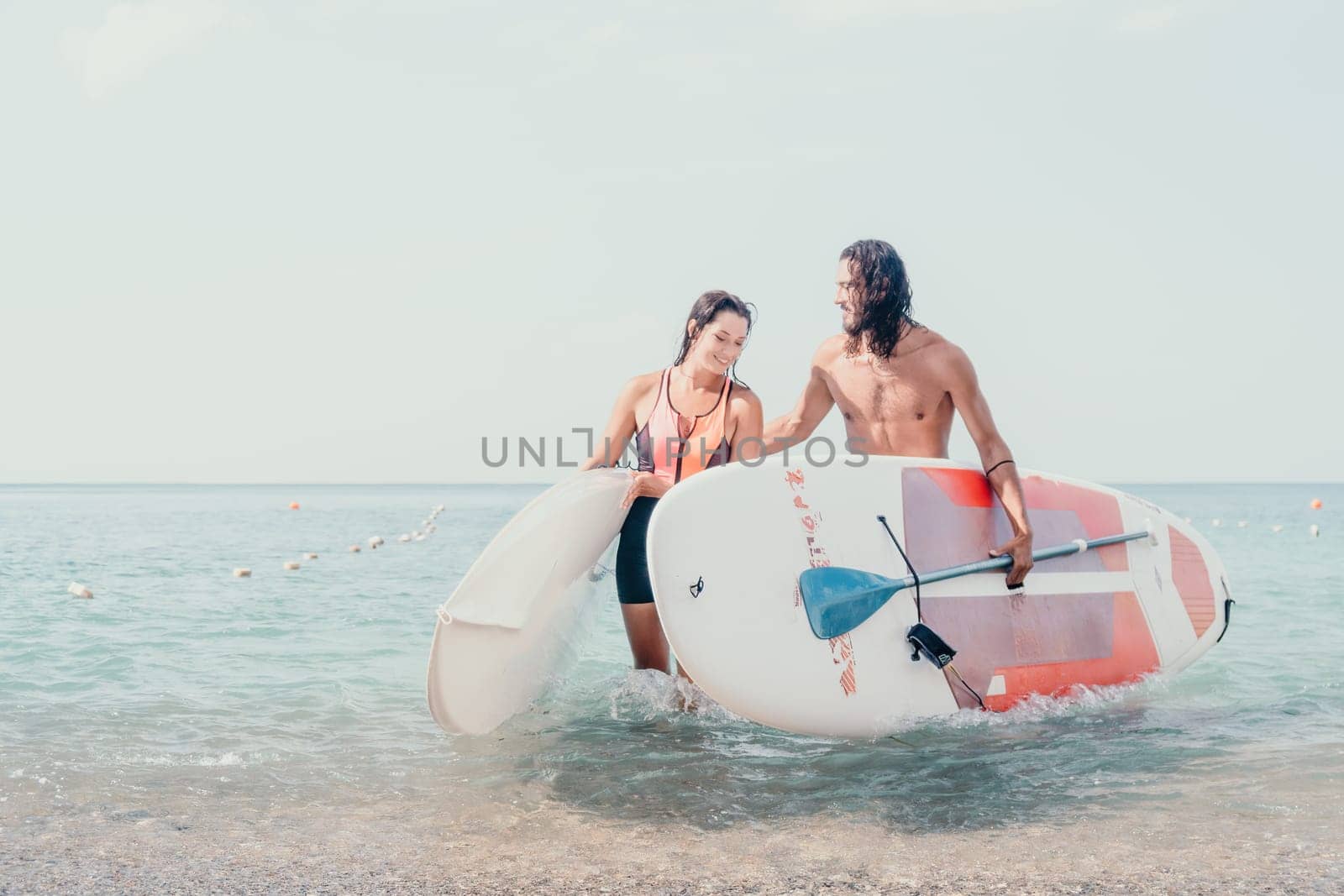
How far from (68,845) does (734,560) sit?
188cm

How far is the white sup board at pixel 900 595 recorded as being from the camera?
3195 mm

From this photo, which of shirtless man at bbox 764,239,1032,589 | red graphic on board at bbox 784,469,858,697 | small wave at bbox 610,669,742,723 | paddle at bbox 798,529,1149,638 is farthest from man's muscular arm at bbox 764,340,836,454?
small wave at bbox 610,669,742,723

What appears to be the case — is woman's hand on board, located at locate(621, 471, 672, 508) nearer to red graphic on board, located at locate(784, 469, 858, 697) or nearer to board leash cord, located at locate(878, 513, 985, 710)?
red graphic on board, located at locate(784, 469, 858, 697)

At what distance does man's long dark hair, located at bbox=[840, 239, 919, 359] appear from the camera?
12.4ft

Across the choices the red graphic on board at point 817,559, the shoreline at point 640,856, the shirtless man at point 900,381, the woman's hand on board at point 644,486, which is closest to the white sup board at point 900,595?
the red graphic on board at point 817,559

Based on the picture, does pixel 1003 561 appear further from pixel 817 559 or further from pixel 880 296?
pixel 880 296

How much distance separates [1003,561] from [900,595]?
47cm

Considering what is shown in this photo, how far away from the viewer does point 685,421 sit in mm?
3564

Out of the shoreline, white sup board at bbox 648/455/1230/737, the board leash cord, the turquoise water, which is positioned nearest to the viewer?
the shoreline

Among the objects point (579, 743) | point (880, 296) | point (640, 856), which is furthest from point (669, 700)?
point (880, 296)

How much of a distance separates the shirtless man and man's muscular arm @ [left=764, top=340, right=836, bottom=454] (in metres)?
0.07

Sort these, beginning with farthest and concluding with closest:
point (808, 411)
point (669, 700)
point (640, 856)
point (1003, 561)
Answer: point (808, 411) < point (669, 700) < point (1003, 561) < point (640, 856)

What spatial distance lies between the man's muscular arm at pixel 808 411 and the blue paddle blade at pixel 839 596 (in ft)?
2.54

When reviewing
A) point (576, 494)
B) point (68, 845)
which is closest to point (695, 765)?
point (576, 494)
